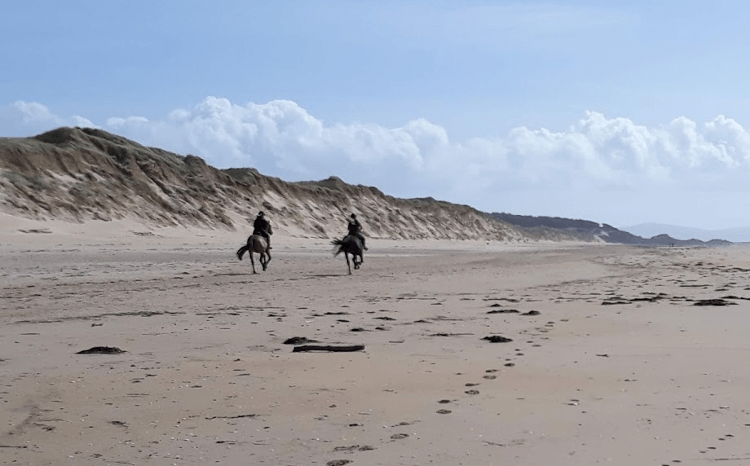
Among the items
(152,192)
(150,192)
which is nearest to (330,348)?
(150,192)

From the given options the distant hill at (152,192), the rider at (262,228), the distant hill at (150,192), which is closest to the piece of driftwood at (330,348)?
the rider at (262,228)

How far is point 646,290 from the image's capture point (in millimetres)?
15930

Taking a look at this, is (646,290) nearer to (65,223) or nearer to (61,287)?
(61,287)

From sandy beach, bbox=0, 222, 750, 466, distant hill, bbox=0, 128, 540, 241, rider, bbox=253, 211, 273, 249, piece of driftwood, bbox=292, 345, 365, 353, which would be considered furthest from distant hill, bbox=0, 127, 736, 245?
piece of driftwood, bbox=292, 345, 365, 353

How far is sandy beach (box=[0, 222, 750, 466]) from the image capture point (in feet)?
15.8

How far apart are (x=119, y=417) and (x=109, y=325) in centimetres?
520

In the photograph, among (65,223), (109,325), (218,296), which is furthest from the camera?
(65,223)

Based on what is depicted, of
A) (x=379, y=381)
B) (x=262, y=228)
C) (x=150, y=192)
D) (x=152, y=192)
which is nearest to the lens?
(x=379, y=381)

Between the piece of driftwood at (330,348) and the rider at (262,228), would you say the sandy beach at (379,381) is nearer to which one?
the piece of driftwood at (330,348)

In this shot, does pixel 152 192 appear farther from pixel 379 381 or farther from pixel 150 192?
pixel 379 381

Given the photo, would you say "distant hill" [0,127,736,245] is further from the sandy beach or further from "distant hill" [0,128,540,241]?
the sandy beach

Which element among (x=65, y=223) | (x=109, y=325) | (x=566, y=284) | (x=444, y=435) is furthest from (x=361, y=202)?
(x=444, y=435)

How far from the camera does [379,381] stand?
22.0 feet

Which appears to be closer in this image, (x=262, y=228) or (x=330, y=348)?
(x=330, y=348)
